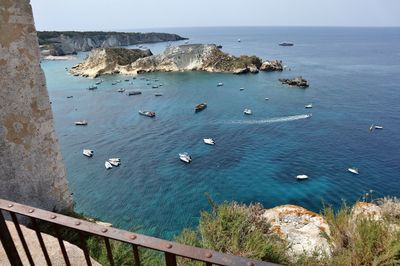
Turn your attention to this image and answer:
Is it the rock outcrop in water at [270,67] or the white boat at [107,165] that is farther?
the rock outcrop in water at [270,67]

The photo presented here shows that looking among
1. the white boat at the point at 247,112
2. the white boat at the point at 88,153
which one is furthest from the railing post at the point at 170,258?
the white boat at the point at 247,112

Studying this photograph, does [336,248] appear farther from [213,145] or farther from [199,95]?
[199,95]

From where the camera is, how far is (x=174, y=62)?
76.1 m

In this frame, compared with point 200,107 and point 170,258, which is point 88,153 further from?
point 170,258

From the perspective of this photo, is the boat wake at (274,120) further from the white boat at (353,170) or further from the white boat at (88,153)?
the white boat at (88,153)

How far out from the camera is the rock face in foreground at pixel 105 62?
74.5 m

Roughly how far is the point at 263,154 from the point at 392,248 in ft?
77.2

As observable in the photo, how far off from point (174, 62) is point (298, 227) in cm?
6620

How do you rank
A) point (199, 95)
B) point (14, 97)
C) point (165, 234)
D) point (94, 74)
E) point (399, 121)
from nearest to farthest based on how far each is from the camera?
point (14, 97), point (165, 234), point (399, 121), point (199, 95), point (94, 74)

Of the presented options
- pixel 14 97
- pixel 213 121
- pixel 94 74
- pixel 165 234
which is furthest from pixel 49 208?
pixel 94 74

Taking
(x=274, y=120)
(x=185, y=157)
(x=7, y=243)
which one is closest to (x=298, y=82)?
(x=274, y=120)

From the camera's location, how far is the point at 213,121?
40.6 metres

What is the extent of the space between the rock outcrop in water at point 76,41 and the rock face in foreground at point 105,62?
144 ft

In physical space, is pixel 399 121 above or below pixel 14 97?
below
